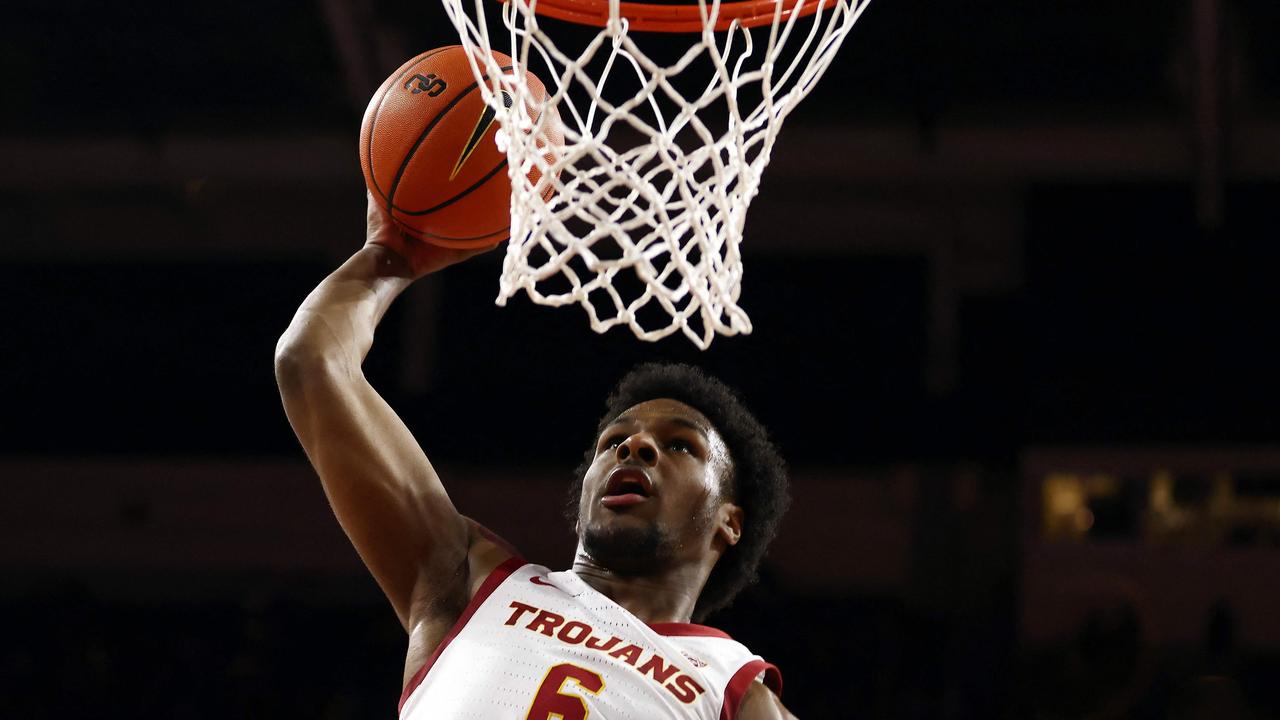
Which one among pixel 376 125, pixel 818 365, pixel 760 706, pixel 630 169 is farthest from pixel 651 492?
pixel 818 365

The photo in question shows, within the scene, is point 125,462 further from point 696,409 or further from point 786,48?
point 696,409

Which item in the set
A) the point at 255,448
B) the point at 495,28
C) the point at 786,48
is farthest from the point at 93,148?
Result: the point at 786,48

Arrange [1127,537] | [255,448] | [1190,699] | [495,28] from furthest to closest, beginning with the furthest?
1. [1127,537]
2. [255,448]
3. [1190,699]
4. [495,28]

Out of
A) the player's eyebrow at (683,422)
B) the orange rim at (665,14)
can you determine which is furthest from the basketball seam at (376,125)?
the player's eyebrow at (683,422)

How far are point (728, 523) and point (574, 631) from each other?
0.51 meters

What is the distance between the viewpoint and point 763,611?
6.82 metres

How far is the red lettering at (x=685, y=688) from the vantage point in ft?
7.21

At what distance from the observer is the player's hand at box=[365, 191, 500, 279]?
2494 mm

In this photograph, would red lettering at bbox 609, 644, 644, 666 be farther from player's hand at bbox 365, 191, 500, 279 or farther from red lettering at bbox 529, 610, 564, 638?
player's hand at bbox 365, 191, 500, 279

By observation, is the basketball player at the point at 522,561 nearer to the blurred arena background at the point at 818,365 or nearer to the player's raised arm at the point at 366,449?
the player's raised arm at the point at 366,449

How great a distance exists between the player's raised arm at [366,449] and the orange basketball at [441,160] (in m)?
0.10

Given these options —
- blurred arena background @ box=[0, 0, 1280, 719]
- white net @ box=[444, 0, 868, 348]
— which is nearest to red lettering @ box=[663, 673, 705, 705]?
white net @ box=[444, 0, 868, 348]

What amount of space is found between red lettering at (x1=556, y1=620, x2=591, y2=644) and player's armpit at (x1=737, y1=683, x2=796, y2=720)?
285mm

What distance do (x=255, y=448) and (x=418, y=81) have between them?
14.0 ft
